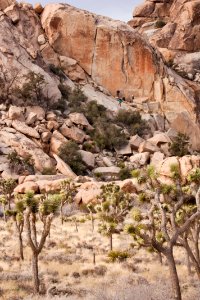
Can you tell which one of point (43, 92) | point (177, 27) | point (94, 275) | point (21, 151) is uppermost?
point (177, 27)

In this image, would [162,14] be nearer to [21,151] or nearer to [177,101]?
[177,101]

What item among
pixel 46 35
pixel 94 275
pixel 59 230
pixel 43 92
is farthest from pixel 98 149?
pixel 94 275

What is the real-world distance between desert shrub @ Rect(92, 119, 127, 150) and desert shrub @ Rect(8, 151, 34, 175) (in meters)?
10.4

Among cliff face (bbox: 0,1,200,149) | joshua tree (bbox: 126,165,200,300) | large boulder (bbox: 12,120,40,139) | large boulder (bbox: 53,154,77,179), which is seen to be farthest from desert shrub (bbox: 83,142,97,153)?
joshua tree (bbox: 126,165,200,300)

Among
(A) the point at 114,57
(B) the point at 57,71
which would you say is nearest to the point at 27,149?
(B) the point at 57,71

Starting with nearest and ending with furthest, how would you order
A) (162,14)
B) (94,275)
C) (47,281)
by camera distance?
1. (47,281)
2. (94,275)
3. (162,14)

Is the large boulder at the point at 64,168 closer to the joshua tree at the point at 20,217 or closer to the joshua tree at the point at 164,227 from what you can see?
the joshua tree at the point at 20,217

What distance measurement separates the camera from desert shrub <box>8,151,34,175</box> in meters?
38.7

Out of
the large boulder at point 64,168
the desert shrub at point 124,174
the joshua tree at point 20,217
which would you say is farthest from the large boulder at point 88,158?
the joshua tree at point 20,217

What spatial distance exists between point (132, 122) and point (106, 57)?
13133 mm

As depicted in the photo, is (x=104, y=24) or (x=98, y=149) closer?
(x=98, y=149)

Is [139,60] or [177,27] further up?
[177,27]

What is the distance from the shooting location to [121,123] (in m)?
53.8

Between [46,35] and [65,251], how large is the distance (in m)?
46.4
